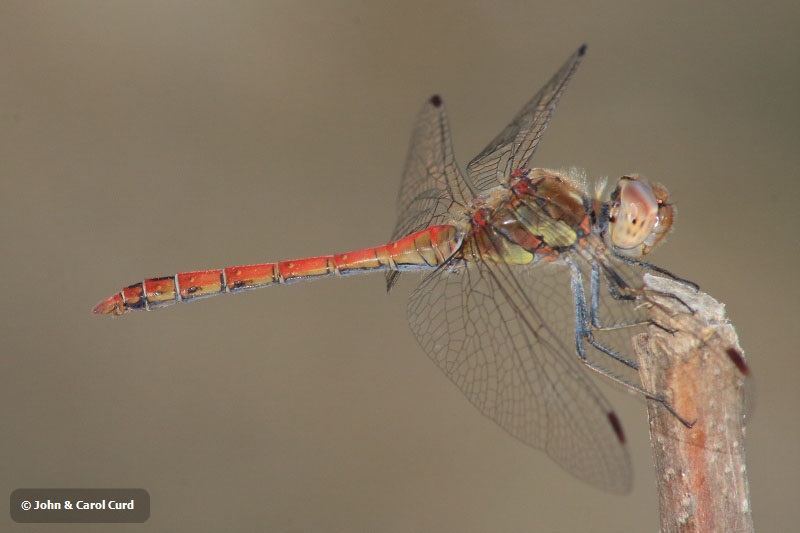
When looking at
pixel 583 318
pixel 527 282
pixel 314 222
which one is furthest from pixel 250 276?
pixel 314 222

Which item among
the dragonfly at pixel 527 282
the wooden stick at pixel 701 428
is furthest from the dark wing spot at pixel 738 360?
the dragonfly at pixel 527 282

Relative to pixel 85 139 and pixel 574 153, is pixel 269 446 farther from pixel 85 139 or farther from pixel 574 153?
pixel 574 153

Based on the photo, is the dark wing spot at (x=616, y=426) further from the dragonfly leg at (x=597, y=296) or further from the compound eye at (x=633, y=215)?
the compound eye at (x=633, y=215)

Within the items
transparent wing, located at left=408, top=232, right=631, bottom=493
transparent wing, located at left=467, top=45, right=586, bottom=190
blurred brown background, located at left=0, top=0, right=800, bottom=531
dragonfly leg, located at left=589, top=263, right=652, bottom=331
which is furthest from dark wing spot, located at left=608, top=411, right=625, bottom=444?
blurred brown background, located at left=0, top=0, right=800, bottom=531

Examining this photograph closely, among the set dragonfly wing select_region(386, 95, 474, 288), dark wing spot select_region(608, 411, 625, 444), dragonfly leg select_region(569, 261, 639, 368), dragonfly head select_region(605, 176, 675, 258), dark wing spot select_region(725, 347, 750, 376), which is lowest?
dark wing spot select_region(608, 411, 625, 444)

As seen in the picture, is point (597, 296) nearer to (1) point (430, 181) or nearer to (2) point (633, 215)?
(2) point (633, 215)

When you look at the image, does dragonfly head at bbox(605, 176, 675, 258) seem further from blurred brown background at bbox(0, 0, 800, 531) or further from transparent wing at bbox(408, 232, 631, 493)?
blurred brown background at bbox(0, 0, 800, 531)

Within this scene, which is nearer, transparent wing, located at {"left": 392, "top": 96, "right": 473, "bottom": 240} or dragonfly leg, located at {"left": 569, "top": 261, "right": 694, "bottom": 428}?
dragonfly leg, located at {"left": 569, "top": 261, "right": 694, "bottom": 428}

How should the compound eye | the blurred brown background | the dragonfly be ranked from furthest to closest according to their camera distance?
the blurred brown background → the compound eye → the dragonfly
